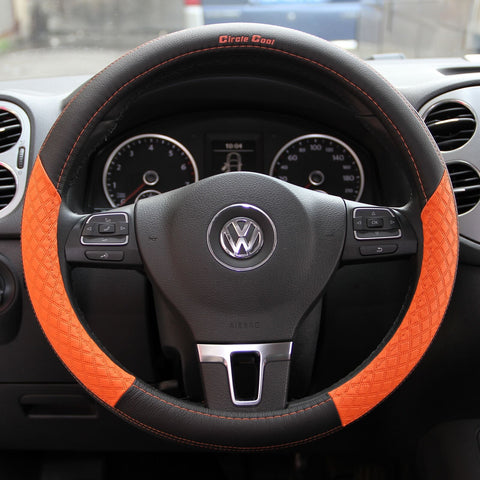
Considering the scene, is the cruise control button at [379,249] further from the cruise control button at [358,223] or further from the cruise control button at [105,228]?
the cruise control button at [105,228]

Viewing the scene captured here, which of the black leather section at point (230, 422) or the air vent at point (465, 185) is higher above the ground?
the air vent at point (465, 185)

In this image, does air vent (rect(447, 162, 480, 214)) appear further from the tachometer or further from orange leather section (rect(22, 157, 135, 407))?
orange leather section (rect(22, 157, 135, 407))

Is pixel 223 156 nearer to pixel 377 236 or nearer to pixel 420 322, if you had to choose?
pixel 377 236

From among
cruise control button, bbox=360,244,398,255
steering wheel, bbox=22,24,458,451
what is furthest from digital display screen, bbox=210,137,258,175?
cruise control button, bbox=360,244,398,255

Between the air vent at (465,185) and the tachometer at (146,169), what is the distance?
519mm

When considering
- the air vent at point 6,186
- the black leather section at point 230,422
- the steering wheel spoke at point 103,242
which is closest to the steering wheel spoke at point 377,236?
the black leather section at point 230,422

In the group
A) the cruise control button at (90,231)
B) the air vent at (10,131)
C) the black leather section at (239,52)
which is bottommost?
the cruise control button at (90,231)

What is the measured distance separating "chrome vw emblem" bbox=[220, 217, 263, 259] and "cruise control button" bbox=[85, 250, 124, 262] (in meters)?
0.16

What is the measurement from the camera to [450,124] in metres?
1.28

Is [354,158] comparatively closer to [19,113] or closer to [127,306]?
[127,306]

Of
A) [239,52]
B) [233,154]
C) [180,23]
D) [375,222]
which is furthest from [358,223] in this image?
[180,23]

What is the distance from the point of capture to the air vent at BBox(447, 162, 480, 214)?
4.06 ft

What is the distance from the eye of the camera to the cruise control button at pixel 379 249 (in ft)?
3.30

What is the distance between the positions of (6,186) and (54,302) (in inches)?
16.3
